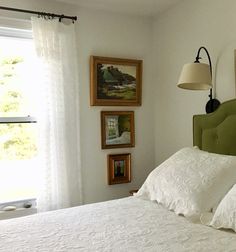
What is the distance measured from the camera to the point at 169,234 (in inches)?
58.7

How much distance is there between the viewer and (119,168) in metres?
3.02

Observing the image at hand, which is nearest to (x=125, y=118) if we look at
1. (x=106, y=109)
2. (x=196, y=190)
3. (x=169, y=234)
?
(x=106, y=109)

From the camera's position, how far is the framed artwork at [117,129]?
116 inches

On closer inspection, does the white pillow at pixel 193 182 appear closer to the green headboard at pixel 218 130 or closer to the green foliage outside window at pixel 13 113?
the green headboard at pixel 218 130

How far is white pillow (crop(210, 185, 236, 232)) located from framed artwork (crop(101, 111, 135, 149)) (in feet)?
4.99

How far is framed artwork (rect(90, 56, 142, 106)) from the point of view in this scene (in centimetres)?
287

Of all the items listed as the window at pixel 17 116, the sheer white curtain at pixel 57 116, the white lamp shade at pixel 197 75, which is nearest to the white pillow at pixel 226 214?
the white lamp shade at pixel 197 75

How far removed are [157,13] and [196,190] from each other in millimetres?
2016

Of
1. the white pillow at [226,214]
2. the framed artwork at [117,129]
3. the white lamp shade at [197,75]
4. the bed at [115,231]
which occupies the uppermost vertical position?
the white lamp shade at [197,75]

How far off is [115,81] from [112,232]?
1729 mm

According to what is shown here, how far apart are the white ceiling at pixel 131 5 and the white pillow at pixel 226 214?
6.40 feet

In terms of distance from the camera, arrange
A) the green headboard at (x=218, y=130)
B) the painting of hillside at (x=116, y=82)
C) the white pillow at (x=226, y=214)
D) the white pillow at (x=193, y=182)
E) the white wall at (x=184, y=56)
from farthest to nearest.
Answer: the painting of hillside at (x=116, y=82) < the white wall at (x=184, y=56) < the green headboard at (x=218, y=130) < the white pillow at (x=193, y=182) < the white pillow at (x=226, y=214)

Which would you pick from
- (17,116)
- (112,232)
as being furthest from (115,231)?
(17,116)

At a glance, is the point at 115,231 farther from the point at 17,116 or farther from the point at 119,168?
the point at 17,116
